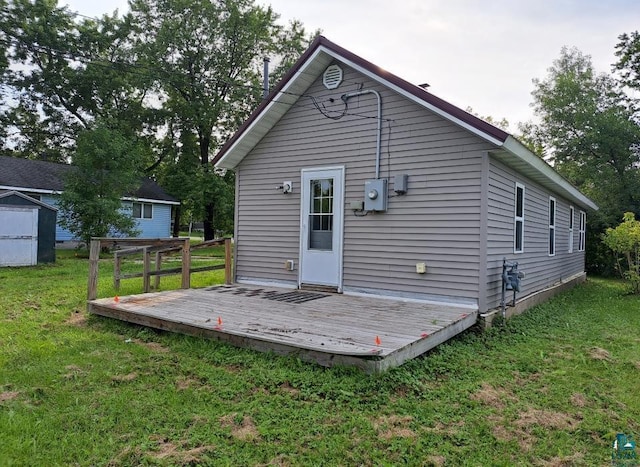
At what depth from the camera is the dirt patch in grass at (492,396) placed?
331 centimetres

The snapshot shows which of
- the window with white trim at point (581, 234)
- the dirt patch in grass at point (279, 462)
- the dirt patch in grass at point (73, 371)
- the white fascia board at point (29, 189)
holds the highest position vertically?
the white fascia board at point (29, 189)

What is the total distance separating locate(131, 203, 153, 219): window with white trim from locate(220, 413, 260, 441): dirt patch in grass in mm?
20031

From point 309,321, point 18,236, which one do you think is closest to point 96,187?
point 18,236

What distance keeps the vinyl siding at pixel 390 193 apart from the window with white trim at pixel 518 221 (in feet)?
5.48

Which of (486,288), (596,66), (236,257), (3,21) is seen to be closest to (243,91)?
(3,21)

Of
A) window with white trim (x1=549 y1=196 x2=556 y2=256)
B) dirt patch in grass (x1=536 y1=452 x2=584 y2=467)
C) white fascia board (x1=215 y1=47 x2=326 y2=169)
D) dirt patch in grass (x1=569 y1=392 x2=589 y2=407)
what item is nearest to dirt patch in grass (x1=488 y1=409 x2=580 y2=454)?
dirt patch in grass (x1=536 y1=452 x2=584 y2=467)

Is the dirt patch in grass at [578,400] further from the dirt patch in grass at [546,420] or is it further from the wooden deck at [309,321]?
the wooden deck at [309,321]

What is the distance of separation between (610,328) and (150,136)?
2377 centimetres

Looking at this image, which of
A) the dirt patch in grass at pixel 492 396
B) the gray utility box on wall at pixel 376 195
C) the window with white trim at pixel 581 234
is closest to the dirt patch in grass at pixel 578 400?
the dirt patch in grass at pixel 492 396

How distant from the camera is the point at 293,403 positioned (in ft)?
10.5

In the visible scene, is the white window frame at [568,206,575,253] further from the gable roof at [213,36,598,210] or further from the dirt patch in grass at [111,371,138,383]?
the dirt patch in grass at [111,371,138,383]

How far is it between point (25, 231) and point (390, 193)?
35.6 feet

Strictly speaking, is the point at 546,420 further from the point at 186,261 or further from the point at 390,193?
the point at 186,261

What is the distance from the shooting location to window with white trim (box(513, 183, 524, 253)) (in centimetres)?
704
